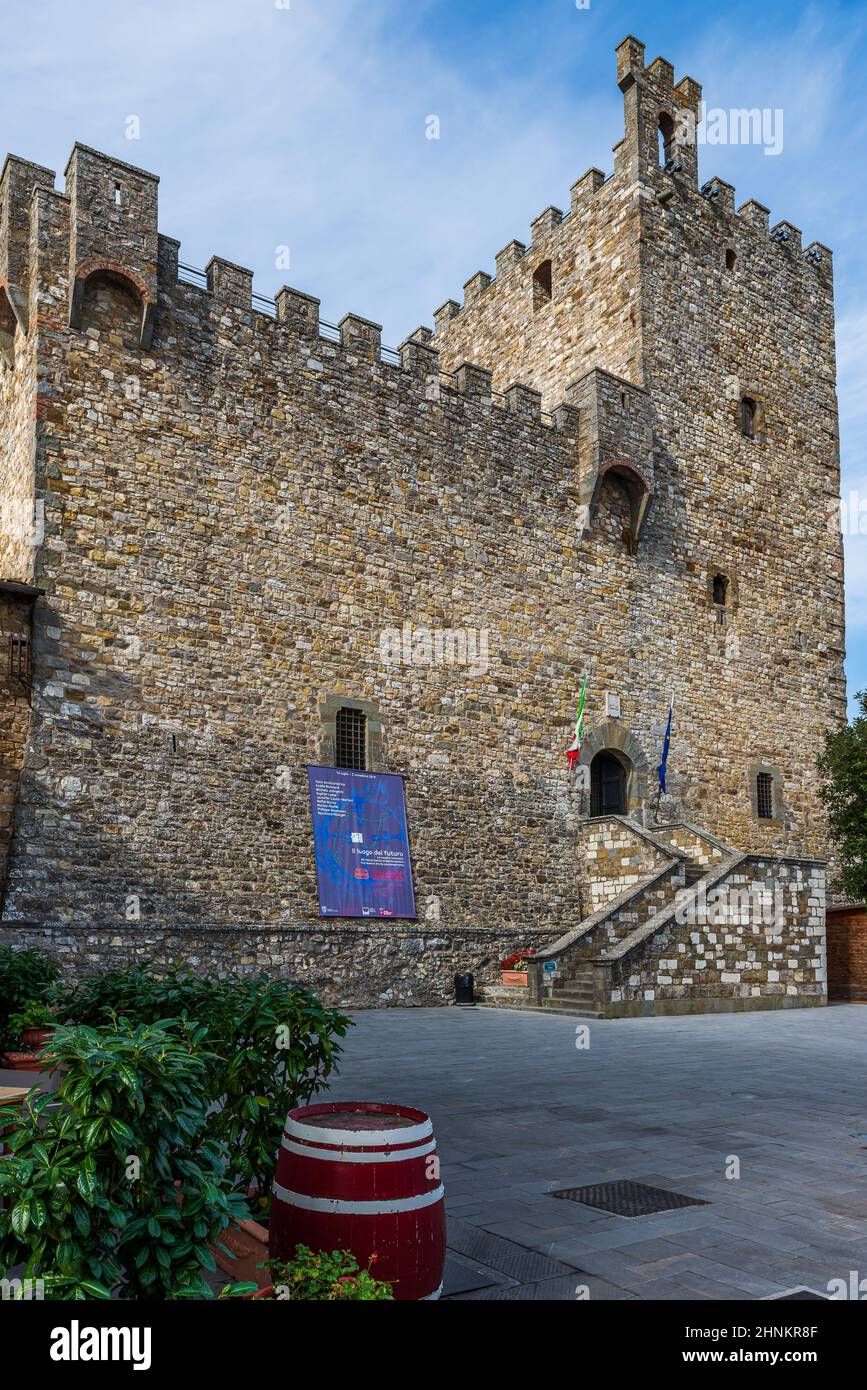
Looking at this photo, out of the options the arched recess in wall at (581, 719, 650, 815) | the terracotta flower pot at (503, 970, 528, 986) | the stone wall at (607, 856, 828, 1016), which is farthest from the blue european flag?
the terracotta flower pot at (503, 970, 528, 986)

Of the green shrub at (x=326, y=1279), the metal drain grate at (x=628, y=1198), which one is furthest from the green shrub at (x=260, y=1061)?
the metal drain grate at (x=628, y=1198)

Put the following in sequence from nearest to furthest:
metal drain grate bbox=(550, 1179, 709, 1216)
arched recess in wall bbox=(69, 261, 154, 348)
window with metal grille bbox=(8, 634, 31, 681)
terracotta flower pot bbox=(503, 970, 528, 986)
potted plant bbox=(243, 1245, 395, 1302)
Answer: potted plant bbox=(243, 1245, 395, 1302) → metal drain grate bbox=(550, 1179, 709, 1216) → window with metal grille bbox=(8, 634, 31, 681) → arched recess in wall bbox=(69, 261, 154, 348) → terracotta flower pot bbox=(503, 970, 528, 986)

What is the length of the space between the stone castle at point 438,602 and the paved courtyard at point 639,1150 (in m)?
3.52

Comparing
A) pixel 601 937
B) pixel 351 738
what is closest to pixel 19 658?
pixel 351 738

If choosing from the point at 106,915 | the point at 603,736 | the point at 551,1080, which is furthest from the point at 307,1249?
the point at 603,736

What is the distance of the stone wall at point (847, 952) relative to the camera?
1917 cm

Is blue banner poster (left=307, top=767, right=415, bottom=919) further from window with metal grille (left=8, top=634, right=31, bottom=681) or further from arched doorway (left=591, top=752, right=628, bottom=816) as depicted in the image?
arched doorway (left=591, top=752, right=628, bottom=816)

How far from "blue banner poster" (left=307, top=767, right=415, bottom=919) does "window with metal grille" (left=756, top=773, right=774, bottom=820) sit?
30.4 feet

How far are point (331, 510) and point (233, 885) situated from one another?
596 centimetres

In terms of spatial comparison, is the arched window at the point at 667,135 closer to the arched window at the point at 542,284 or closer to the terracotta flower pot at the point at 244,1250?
the arched window at the point at 542,284

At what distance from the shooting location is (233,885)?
13.8 meters

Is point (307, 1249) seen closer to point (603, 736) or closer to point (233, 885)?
Result: point (233, 885)

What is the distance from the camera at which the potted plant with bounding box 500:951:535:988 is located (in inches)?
628

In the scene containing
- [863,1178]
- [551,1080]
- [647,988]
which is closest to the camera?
[863,1178]
